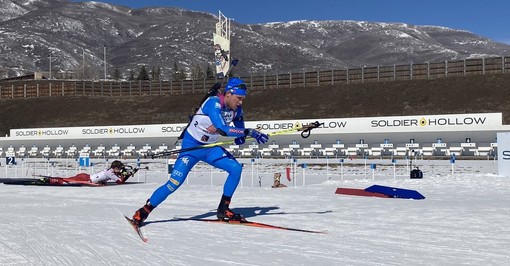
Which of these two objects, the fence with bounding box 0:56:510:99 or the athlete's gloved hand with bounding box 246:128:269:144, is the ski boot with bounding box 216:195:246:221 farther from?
the fence with bounding box 0:56:510:99

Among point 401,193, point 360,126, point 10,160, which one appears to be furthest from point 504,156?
point 360,126

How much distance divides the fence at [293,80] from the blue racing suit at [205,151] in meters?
59.9

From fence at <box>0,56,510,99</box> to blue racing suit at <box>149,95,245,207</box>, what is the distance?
196 ft

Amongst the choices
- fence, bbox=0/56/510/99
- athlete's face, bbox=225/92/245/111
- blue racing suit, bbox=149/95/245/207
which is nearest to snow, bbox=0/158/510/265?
blue racing suit, bbox=149/95/245/207

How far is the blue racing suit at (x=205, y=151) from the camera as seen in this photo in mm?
9469

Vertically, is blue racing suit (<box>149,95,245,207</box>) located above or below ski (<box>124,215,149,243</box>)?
above

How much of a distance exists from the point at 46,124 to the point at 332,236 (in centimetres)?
6777

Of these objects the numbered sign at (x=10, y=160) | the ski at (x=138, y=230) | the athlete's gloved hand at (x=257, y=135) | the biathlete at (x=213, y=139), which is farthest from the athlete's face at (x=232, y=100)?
the numbered sign at (x=10, y=160)

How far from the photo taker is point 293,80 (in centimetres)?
7431

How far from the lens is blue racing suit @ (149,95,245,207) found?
947cm

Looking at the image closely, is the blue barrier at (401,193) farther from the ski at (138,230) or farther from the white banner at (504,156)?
the white banner at (504,156)

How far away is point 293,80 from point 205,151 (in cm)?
6517

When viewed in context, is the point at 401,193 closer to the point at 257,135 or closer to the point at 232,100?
the point at 257,135

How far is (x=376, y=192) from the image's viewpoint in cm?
1375
